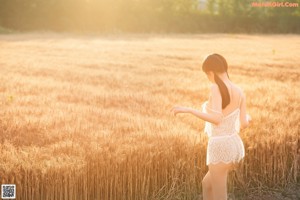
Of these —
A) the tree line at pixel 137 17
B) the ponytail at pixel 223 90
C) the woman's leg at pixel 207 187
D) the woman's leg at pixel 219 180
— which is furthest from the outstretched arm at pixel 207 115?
the tree line at pixel 137 17

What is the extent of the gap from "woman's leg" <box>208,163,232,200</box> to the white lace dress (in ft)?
0.18

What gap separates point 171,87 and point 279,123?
14.1 ft

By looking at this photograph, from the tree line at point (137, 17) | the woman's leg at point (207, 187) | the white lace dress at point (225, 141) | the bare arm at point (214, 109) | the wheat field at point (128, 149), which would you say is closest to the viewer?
the bare arm at point (214, 109)

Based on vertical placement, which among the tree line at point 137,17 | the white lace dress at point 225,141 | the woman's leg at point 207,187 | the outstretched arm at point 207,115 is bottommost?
the woman's leg at point 207,187

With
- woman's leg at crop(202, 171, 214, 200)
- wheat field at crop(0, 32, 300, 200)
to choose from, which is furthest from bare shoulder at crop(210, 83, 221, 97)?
wheat field at crop(0, 32, 300, 200)

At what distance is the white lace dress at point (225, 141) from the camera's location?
363 centimetres

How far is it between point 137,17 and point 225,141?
4324 cm

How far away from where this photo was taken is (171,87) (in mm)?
10031

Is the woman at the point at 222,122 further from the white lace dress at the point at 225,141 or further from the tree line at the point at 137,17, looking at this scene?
the tree line at the point at 137,17

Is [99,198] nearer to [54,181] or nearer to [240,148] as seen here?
[54,181]

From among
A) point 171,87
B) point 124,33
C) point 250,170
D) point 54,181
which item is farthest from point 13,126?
point 124,33

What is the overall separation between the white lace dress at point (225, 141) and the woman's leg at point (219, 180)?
5 cm

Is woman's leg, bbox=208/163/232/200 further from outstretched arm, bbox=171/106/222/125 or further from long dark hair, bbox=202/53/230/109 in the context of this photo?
long dark hair, bbox=202/53/230/109

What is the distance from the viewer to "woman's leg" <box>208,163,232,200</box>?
3.66 metres
